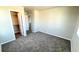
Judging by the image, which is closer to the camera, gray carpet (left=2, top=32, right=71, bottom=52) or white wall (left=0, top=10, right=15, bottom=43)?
gray carpet (left=2, top=32, right=71, bottom=52)

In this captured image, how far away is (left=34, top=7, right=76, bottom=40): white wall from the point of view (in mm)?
4870

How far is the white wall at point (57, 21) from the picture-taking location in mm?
4870

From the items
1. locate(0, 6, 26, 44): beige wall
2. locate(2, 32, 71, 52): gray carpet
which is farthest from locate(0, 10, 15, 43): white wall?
locate(2, 32, 71, 52): gray carpet

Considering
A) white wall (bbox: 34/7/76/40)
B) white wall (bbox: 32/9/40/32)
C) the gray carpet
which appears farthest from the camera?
white wall (bbox: 32/9/40/32)

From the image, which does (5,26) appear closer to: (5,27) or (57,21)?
(5,27)

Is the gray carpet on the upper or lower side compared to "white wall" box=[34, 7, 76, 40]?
lower

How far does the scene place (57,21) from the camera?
5.62m

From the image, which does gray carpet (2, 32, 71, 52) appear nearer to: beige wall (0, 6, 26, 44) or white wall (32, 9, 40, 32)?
beige wall (0, 6, 26, 44)

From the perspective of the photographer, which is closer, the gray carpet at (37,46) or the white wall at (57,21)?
the gray carpet at (37,46)

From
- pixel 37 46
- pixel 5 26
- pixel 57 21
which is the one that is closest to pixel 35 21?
pixel 57 21

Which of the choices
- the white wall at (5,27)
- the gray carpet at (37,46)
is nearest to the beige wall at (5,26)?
the white wall at (5,27)

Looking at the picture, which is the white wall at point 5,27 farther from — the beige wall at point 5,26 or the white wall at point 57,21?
the white wall at point 57,21
